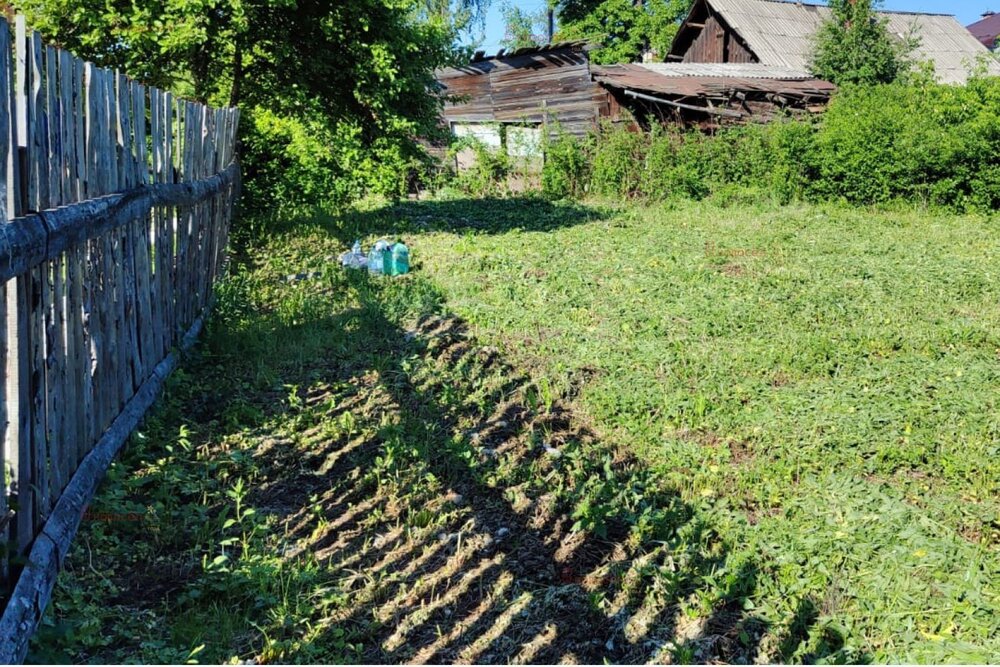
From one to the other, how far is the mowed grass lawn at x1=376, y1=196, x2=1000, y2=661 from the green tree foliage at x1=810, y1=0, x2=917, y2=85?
35.4ft

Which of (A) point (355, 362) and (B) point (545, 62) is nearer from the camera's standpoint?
(A) point (355, 362)

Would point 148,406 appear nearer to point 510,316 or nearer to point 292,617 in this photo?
point 292,617

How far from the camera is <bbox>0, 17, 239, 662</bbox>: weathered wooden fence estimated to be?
2824 mm

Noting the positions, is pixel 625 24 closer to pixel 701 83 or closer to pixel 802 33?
pixel 802 33

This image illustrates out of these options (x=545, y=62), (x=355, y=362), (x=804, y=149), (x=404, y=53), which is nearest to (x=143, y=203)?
(x=355, y=362)

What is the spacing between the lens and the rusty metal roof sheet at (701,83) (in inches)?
765

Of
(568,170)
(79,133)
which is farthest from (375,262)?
(568,170)

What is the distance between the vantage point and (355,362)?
20.8 ft

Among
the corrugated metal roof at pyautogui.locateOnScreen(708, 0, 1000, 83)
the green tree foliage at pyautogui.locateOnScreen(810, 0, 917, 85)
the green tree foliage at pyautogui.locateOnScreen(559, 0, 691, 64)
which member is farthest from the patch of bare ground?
the green tree foliage at pyautogui.locateOnScreen(559, 0, 691, 64)

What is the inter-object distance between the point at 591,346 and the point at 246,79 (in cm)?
816

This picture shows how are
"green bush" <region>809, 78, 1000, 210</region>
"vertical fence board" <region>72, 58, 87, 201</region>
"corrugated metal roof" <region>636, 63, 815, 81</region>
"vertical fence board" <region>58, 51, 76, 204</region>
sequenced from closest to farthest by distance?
"vertical fence board" <region>58, 51, 76, 204</region>, "vertical fence board" <region>72, 58, 87, 201</region>, "green bush" <region>809, 78, 1000, 210</region>, "corrugated metal roof" <region>636, 63, 815, 81</region>

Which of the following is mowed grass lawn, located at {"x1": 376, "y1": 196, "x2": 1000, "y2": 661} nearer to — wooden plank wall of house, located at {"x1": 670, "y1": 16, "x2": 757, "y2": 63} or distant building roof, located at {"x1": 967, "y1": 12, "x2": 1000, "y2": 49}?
wooden plank wall of house, located at {"x1": 670, "y1": 16, "x2": 757, "y2": 63}

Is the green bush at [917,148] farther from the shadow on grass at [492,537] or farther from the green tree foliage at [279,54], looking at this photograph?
the shadow on grass at [492,537]

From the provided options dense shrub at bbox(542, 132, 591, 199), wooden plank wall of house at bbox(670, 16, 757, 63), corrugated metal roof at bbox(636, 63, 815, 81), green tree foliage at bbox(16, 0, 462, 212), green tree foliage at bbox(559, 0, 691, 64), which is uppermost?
green tree foliage at bbox(559, 0, 691, 64)
